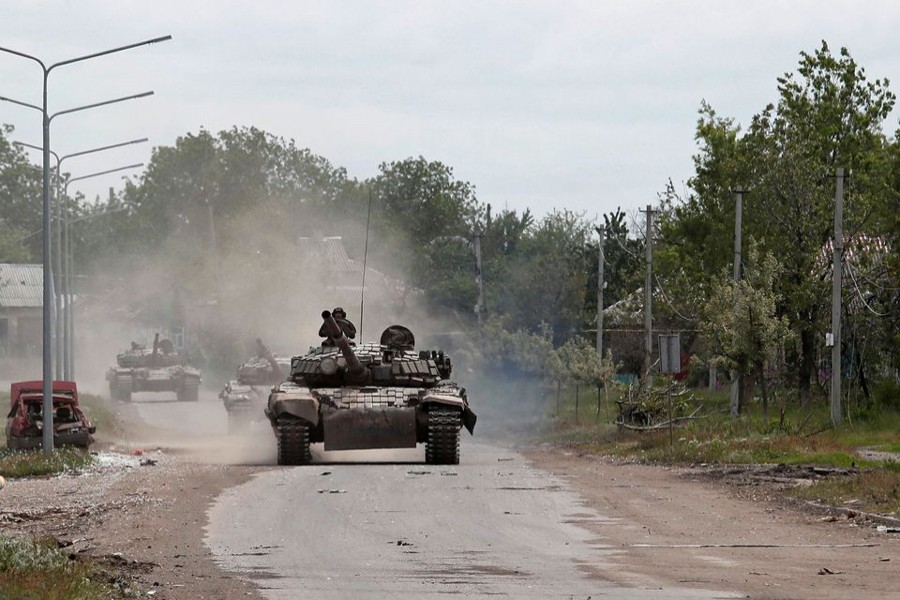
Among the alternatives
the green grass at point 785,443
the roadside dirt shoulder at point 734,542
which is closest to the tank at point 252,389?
the green grass at point 785,443

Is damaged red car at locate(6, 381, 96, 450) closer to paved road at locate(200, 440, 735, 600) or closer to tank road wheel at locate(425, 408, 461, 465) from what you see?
tank road wheel at locate(425, 408, 461, 465)

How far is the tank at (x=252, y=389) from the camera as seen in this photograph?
41.2 meters

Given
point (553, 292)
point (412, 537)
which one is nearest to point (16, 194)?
point (553, 292)

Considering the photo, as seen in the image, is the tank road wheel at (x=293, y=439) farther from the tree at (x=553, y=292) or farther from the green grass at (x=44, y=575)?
the tree at (x=553, y=292)

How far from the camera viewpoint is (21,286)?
121875mm

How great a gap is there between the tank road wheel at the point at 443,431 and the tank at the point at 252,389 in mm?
11626

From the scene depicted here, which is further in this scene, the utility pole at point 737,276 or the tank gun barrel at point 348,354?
the utility pole at point 737,276

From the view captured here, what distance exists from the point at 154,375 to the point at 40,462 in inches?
1284

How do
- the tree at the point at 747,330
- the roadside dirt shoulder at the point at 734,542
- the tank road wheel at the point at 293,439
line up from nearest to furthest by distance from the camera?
the roadside dirt shoulder at the point at 734,542
the tank road wheel at the point at 293,439
the tree at the point at 747,330

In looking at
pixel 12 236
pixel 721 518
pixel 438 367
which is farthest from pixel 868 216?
pixel 12 236

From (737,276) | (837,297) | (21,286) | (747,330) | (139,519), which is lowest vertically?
(139,519)

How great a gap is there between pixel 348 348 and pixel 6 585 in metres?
18.0

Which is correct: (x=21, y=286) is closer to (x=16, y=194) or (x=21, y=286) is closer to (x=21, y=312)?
(x=21, y=312)

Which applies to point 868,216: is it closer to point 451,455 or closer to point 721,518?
point 451,455
